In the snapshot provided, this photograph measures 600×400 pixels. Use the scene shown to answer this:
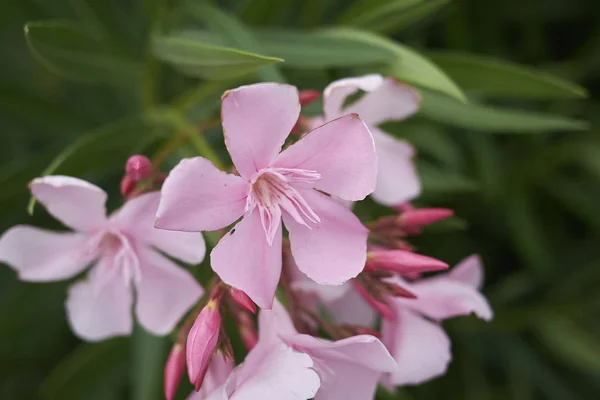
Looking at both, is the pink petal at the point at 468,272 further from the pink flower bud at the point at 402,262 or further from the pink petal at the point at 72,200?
the pink petal at the point at 72,200

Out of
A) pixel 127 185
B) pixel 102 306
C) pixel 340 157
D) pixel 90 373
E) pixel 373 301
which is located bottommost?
pixel 90 373

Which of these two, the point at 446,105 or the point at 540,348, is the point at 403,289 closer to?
the point at 446,105

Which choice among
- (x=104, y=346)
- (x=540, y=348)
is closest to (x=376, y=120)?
(x=104, y=346)

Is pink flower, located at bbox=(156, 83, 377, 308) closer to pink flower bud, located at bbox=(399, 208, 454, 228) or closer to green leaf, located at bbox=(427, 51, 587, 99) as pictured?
pink flower bud, located at bbox=(399, 208, 454, 228)

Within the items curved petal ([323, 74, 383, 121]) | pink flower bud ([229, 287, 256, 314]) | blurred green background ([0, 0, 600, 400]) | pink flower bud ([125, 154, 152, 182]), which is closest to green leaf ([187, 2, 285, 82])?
blurred green background ([0, 0, 600, 400])

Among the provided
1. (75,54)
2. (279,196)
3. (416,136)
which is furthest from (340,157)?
(416,136)

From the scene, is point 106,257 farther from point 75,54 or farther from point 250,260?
point 75,54
